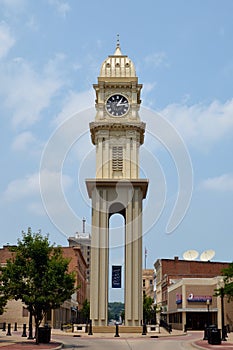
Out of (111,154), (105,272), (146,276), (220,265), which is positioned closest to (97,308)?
(105,272)

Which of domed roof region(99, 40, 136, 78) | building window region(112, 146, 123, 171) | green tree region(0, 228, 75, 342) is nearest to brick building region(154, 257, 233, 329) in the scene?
building window region(112, 146, 123, 171)

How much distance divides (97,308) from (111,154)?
16980mm

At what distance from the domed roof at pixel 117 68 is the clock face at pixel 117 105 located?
8.77ft

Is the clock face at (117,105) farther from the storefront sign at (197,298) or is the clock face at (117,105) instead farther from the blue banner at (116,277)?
the storefront sign at (197,298)

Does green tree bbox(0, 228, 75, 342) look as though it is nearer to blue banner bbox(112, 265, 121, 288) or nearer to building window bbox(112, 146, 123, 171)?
blue banner bbox(112, 265, 121, 288)

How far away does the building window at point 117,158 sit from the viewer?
2323 inches

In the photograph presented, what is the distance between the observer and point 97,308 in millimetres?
53531

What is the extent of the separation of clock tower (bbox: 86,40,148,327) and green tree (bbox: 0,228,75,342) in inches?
694

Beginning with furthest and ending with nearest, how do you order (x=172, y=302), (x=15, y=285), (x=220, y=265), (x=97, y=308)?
(x=220, y=265) < (x=172, y=302) < (x=97, y=308) < (x=15, y=285)

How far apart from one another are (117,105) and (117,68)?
187 inches

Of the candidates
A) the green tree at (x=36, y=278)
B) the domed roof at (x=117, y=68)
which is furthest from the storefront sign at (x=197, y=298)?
the green tree at (x=36, y=278)

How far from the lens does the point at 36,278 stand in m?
36.3

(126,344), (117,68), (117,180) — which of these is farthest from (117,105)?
(126,344)

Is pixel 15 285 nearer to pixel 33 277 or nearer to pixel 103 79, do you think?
pixel 33 277
